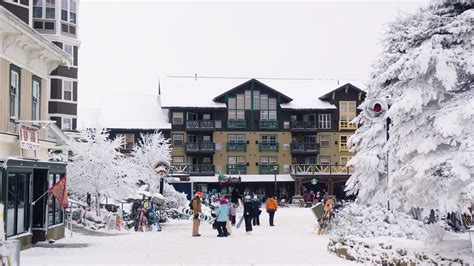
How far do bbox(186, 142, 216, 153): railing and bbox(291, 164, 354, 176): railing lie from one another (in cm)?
811

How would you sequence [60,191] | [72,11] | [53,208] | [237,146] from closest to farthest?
1. [60,191]
2. [53,208]
3. [72,11]
4. [237,146]

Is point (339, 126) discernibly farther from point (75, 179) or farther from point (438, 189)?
point (438, 189)

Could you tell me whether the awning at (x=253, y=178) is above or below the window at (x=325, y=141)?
below

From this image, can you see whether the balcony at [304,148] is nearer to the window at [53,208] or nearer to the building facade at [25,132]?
the building facade at [25,132]

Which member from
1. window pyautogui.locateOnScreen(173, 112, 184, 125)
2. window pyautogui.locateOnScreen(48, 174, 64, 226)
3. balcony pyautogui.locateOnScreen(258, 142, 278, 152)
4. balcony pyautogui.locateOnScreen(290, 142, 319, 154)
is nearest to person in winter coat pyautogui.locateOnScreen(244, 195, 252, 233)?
window pyautogui.locateOnScreen(48, 174, 64, 226)

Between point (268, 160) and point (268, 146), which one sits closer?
point (268, 160)

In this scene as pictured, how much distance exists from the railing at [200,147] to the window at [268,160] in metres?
5.14

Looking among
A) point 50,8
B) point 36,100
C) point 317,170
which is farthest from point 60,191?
point 317,170

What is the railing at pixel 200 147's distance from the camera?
215 ft

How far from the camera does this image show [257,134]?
68.2 m

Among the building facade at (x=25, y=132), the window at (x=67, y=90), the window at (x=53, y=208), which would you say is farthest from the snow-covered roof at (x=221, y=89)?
the building facade at (x=25, y=132)

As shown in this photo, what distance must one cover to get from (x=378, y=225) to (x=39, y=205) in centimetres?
1009

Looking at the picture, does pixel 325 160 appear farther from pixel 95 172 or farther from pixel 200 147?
pixel 95 172

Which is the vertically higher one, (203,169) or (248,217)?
(203,169)
